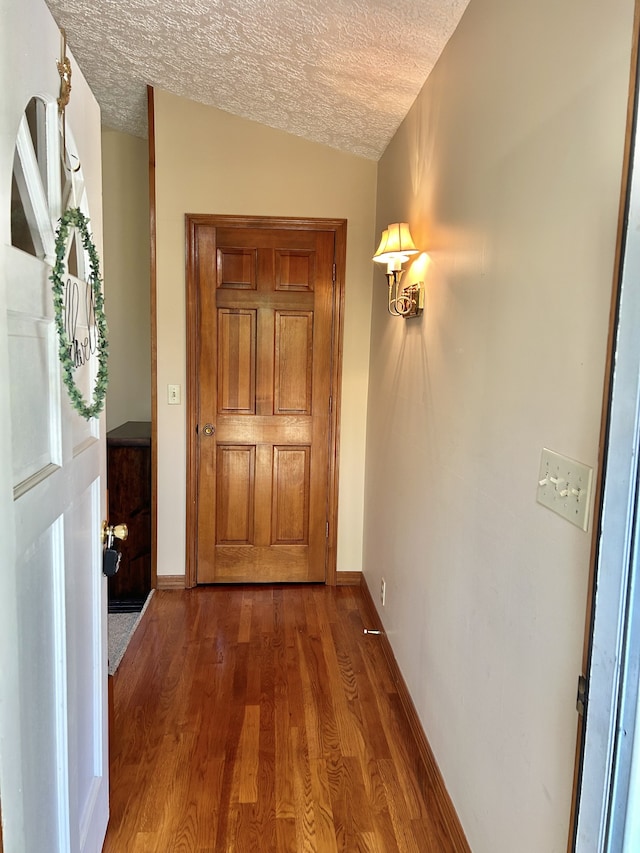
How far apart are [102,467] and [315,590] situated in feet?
6.91

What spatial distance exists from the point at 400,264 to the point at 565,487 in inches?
56.0

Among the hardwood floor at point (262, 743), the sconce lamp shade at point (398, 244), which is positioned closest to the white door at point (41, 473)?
the hardwood floor at point (262, 743)

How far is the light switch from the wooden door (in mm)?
114

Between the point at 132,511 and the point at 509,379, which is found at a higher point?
the point at 509,379

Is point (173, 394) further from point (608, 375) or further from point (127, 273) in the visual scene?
point (608, 375)

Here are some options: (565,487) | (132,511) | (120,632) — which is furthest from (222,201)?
(565,487)

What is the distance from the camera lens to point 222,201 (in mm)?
2926

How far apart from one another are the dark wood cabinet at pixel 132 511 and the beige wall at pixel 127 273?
436 millimetres

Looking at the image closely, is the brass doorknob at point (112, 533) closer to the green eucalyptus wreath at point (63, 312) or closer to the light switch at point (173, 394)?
the green eucalyptus wreath at point (63, 312)

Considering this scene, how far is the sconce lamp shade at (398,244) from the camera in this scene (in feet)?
6.62

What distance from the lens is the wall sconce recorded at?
2.01 m

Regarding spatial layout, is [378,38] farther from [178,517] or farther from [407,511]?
[178,517]

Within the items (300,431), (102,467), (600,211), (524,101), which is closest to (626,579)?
(600,211)

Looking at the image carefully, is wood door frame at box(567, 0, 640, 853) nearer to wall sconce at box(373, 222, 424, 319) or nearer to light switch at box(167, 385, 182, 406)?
wall sconce at box(373, 222, 424, 319)
